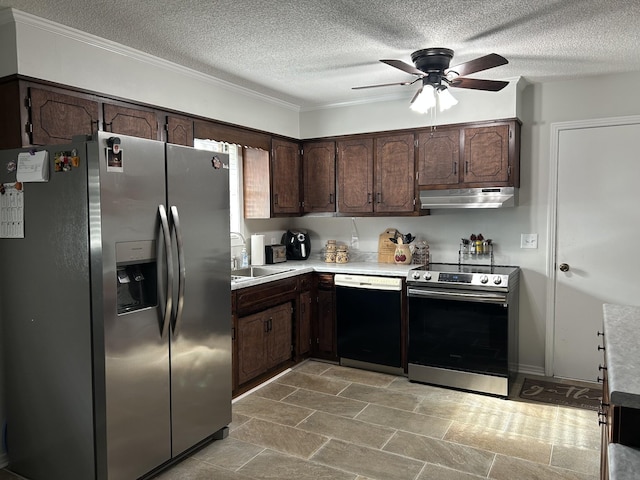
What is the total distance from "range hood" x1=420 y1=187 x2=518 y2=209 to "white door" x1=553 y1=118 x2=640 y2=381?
18.9 inches

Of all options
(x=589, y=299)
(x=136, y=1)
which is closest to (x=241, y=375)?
(x=136, y=1)

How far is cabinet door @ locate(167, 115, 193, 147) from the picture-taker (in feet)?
11.2

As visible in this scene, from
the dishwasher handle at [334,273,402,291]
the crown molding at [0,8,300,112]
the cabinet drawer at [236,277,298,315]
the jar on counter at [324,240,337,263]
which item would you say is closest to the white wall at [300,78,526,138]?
the crown molding at [0,8,300,112]

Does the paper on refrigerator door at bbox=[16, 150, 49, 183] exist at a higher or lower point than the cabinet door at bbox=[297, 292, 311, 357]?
higher

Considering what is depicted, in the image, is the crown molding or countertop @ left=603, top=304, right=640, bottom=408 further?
the crown molding

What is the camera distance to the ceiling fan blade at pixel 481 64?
2.58m

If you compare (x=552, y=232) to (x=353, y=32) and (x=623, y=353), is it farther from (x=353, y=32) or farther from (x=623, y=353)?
(x=623, y=353)

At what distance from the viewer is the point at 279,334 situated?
161 inches

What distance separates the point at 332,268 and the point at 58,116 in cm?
248

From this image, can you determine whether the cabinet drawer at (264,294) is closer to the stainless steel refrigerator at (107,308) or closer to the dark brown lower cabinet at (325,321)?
the dark brown lower cabinet at (325,321)

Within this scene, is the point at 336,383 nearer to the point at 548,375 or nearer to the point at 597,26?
the point at 548,375

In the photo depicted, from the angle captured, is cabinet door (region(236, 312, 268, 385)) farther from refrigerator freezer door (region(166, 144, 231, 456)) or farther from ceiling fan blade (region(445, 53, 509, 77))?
ceiling fan blade (region(445, 53, 509, 77))

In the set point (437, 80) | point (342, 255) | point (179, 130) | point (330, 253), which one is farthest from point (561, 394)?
point (179, 130)

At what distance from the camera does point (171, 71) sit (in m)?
3.41
